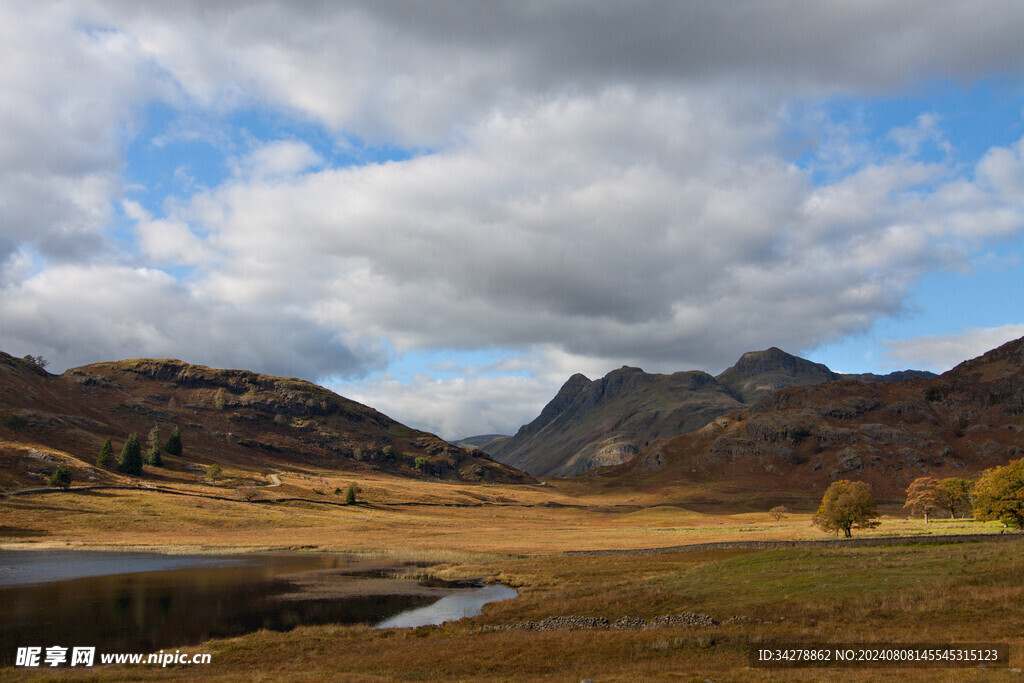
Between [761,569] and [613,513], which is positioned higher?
[761,569]

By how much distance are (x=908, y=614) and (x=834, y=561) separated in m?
13.8

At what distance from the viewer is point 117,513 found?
113750mm

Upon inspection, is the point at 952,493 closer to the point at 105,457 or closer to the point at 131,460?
the point at 131,460

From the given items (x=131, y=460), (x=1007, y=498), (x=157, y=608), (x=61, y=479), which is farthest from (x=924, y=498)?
(x=131, y=460)

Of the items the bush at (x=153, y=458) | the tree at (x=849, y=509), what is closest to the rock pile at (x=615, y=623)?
the tree at (x=849, y=509)

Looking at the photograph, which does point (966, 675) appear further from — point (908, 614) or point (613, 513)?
point (613, 513)

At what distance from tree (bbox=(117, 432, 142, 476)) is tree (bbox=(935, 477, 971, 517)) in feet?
592

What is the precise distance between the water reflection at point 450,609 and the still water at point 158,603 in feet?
1.22

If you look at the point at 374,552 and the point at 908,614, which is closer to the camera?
the point at 908,614

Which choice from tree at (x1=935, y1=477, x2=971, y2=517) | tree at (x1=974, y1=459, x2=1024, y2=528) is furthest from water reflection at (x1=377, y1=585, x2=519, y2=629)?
tree at (x1=935, y1=477, x2=971, y2=517)

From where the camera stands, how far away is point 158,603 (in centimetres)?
5159

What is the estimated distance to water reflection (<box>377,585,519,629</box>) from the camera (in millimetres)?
45031

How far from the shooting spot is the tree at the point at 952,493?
113 m

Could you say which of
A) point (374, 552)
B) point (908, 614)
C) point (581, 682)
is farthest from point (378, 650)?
point (374, 552)
